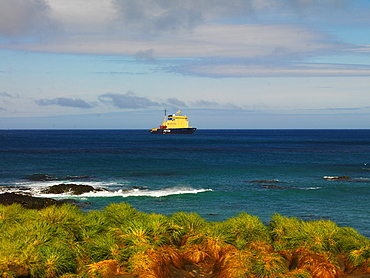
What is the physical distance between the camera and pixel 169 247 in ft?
34.3

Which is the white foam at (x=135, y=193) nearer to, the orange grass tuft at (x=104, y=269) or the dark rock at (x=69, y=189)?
the dark rock at (x=69, y=189)

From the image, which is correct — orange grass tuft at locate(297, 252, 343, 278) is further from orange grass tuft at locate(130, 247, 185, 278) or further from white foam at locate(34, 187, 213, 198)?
white foam at locate(34, 187, 213, 198)

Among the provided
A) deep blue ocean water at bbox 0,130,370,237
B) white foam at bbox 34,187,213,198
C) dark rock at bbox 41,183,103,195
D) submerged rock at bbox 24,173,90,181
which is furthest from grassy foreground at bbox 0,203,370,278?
submerged rock at bbox 24,173,90,181

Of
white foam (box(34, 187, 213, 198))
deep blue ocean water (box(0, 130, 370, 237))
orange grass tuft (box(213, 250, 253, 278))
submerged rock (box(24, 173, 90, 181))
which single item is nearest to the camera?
orange grass tuft (box(213, 250, 253, 278))

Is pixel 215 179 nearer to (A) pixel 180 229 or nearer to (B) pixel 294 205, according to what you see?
(B) pixel 294 205

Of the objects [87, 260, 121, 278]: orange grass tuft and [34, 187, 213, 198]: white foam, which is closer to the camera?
[87, 260, 121, 278]: orange grass tuft

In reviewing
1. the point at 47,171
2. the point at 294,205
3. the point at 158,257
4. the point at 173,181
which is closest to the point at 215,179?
the point at 173,181

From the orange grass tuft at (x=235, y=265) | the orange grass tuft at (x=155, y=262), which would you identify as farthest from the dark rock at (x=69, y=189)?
the orange grass tuft at (x=235, y=265)

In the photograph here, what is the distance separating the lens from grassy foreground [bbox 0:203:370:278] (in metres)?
9.02

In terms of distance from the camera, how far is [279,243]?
38.2ft

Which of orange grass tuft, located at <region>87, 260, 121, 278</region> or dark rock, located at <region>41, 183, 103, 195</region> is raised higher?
orange grass tuft, located at <region>87, 260, 121, 278</region>

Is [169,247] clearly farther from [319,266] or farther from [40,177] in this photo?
[40,177]

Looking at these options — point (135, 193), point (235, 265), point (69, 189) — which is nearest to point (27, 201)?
point (69, 189)

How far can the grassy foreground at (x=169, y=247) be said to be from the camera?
9.02m
